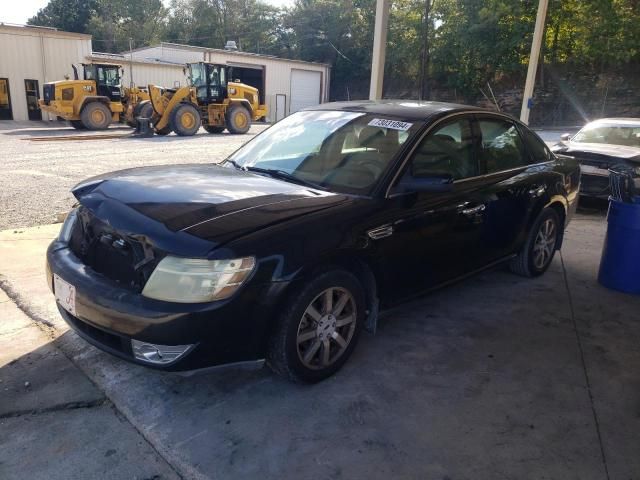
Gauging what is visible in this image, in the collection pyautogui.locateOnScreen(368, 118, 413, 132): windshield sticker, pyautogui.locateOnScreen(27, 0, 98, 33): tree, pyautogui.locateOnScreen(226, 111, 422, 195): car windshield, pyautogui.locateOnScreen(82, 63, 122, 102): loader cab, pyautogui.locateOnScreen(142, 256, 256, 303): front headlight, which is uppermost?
pyautogui.locateOnScreen(27, 0, 98, 33): tree

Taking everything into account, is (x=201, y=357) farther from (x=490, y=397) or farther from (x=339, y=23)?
(x=339, y=23)

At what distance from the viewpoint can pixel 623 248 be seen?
4480 mm

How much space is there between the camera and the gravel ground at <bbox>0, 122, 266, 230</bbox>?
6.74 m

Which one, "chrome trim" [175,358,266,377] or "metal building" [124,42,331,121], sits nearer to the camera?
"chrome trim" [175,358,266,377]

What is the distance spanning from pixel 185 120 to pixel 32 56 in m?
11.4

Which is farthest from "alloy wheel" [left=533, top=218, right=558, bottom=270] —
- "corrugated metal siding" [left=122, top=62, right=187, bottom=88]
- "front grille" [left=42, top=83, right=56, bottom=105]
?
"corrugated metal siding" [left=122, top=62, right=187, bottom=88]

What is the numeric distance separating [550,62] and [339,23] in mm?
20244

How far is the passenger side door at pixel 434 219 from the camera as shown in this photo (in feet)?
10.1

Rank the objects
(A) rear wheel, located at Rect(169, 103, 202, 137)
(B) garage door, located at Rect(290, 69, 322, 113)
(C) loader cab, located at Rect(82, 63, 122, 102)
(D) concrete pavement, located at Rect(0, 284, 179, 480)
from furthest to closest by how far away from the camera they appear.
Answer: (B) garage door, located at Rect(290, 69, 322, 113) → (C) loader cab, located at Rect(82, 63, 122, 102) → (A) rear wheel, located at Rect(169, 103, 202, 137) → (D) concrete pavement, located at Rect(0, 284, 179, 480)

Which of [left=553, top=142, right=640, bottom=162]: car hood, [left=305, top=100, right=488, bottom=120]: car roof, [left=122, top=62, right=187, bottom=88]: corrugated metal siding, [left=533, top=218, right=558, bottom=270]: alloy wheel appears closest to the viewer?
[left=305, top=100, right=488, bottom=120]: car roof

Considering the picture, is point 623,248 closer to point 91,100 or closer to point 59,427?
point 59,427

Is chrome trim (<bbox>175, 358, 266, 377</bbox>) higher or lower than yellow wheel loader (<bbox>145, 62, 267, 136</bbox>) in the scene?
lower

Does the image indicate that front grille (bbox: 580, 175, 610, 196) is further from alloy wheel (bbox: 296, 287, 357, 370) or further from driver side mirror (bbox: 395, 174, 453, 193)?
alloy wheel (bbox: 296, 287, 357, 370)

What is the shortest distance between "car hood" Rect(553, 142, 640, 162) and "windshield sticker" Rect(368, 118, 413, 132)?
5241 mm
